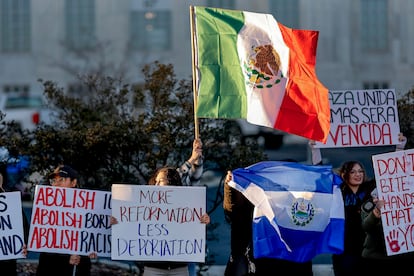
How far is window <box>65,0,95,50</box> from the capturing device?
39.9 metres

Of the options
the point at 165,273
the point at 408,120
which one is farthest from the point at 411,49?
the point at 165,273

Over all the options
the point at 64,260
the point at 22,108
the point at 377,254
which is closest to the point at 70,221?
the point at 64,260

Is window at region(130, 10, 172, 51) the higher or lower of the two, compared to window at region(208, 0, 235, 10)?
lower

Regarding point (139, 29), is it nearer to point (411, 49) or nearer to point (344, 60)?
point (344, 60)

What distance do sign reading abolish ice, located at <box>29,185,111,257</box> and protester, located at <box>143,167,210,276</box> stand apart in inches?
16.6

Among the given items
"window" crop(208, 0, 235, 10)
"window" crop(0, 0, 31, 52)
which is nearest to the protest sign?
"window" crop(208, 0, 235, 10)

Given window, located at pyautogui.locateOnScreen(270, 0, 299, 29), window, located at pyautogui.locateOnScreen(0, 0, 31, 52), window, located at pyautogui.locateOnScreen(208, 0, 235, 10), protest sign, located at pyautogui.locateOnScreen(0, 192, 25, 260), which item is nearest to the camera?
protest sign, located at pyautogui.locateOnScreen(0, 192, 25, 260)

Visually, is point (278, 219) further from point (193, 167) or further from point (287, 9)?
point (287, 9)

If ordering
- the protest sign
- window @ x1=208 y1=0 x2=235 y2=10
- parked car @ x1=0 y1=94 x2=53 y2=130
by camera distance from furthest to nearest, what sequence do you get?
window @ x1=208 y1=0 x2=235 y2=10, parked car @ x1=0 y1=94 x2=53 y2=130, the protest sign

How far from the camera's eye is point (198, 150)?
7.82 m

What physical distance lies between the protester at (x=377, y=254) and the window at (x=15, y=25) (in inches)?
1343

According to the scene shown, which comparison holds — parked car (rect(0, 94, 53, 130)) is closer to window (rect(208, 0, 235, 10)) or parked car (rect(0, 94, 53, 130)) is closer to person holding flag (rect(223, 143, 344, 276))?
window (rect(208, 0, 235, 10))

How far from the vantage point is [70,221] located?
24.8 feet

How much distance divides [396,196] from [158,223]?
1.98m
